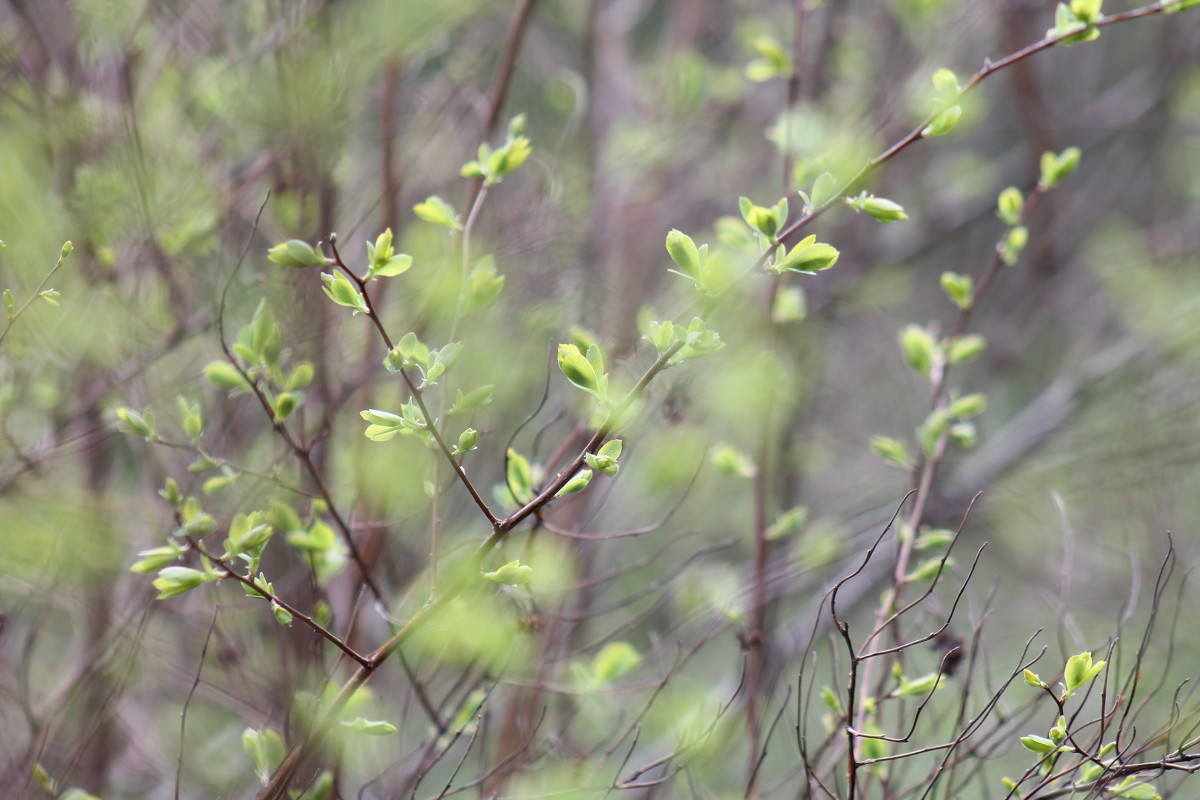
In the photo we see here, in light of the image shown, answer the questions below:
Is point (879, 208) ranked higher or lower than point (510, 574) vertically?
higher

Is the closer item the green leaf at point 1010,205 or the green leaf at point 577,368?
the green leaf at point 577,368

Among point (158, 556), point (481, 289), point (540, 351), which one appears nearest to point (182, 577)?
point (158, 556)

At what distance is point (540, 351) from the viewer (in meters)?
2.03

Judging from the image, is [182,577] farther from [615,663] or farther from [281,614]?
[615,663]

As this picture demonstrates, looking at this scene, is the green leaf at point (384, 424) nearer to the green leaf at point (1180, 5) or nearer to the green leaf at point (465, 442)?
the green leaf at point (465, 442)

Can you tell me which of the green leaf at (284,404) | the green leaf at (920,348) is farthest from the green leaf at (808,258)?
the green leaf at (920,348)

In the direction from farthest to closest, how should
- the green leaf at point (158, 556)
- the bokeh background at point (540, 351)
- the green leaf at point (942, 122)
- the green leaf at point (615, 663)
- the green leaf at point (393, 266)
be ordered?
1. the bokeh background at point (540, 351)
2. the green leaf at point (615, 663)
3. the green leaf at point (942, 122)
4. the green leaf at point (393, 266)
5. the green leaf at point (158, 556)

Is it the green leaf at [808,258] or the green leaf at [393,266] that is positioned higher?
the green leaf at [808,258]

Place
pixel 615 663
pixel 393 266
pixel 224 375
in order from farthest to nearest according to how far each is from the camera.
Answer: pixel 615 663, pixel 224 375, pixel 393 266

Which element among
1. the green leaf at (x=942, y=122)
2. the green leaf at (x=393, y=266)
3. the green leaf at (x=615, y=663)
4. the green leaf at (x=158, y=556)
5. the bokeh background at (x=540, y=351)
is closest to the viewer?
the green leaf at (x=158, y=556)

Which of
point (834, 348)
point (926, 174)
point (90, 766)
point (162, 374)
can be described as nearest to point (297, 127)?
point (162, 374)

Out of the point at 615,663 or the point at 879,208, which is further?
the point at 615,663

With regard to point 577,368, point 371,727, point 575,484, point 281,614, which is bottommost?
point 371,727

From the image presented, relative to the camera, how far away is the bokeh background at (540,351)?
1492mm
